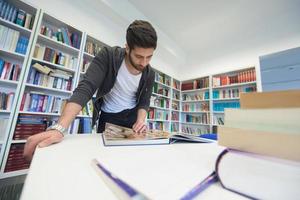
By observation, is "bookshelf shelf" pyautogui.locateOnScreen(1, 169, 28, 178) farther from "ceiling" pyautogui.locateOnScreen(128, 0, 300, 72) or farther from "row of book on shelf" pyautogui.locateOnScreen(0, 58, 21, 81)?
"ceiling" pyautogui.locateOnScreen(128, 0, 300, 72)

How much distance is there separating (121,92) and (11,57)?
159cm

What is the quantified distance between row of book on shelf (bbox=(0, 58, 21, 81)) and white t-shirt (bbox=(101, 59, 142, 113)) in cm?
127

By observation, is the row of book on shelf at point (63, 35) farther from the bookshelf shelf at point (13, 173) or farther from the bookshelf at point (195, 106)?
the bookshelf at point (195, 106)

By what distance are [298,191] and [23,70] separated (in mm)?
2127

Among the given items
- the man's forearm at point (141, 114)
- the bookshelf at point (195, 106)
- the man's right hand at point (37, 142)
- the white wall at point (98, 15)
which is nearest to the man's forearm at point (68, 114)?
the man's right hand at point (37, 142)

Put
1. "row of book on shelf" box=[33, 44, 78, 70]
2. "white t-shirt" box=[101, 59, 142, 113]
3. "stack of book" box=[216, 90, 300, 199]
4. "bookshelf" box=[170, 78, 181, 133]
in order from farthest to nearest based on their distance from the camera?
"bookshelf" box=[170, 78, 181, 133]
"row of book on shelf" box=[33, 44, 78, 70]
"white t-shirt" box=[101, 59, 142, 113]
"stack of book" box=[216, 90, 300, 199]

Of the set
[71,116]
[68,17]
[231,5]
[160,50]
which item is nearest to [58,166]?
[71,116]

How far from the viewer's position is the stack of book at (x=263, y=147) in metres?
0.18

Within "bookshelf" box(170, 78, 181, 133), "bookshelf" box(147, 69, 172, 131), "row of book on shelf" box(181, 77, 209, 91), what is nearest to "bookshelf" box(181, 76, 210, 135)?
"row of book on shelf" box(181, 77, 209, 91)

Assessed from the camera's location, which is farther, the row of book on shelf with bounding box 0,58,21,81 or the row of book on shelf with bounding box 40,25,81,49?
the row of book on shelf with bounding box 40,25,81,49

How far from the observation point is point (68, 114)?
1.99ft

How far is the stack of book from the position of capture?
0.60ft

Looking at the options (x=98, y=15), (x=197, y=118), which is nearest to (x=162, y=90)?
(x=197, y=118)

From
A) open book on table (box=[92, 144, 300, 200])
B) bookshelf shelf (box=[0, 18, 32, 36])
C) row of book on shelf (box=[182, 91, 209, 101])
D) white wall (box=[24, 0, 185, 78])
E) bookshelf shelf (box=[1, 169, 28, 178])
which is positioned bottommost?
bookshelf shelf (box=[1, 169, 28, 178])
